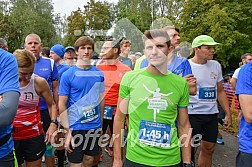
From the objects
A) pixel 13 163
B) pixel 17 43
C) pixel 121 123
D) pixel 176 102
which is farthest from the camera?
pixel 17 43

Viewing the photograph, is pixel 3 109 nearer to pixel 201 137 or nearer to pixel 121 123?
pixel 121 123

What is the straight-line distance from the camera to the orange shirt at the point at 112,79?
170 inches

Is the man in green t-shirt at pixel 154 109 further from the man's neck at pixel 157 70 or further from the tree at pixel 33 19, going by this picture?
the tree at pixel 33 19

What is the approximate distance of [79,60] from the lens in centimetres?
360

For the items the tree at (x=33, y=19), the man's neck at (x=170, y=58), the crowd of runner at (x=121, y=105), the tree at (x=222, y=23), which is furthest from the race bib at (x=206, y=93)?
the tree at (x=33, y=19)

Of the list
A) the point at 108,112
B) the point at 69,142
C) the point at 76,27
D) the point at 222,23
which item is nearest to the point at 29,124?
the point at 69,142

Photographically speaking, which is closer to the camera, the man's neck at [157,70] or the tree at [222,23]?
the man's neck at [157,70]

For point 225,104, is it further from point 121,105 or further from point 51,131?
point 51,131

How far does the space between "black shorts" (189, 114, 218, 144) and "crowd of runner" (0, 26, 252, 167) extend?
1cm

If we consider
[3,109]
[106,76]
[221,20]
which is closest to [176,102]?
[3,109]

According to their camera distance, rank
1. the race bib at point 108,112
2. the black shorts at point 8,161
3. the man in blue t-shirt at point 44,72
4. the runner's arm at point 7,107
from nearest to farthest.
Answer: the runner's arm at point 7,107 → the black shorts at point 8,161 → the man in blue t-shirt at point 44,72 → the race bib at point 108,112

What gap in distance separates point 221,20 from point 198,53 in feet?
55.7

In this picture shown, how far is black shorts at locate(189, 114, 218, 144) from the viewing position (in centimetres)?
389

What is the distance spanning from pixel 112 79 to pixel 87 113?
3.65 ft
